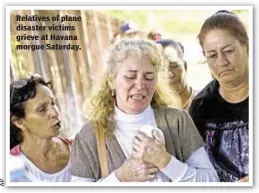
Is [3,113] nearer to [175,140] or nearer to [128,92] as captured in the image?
[128,92]

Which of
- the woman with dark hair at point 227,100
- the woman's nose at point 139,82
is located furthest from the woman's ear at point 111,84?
the woman with dark hair at point 227,100

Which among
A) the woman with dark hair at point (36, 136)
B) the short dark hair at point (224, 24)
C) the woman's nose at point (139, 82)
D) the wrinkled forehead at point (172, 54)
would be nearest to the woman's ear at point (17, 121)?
the woman with dark hair at point (36, 136)

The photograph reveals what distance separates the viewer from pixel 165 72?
198cm

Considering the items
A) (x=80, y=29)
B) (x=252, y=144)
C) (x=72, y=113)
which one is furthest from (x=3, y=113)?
(x=252, y=144)

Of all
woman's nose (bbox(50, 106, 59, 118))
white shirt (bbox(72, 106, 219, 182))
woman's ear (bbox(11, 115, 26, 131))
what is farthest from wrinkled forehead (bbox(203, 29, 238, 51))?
woman's ear (bbox(11, 115, 26, 131))

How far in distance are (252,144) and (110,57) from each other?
0.72m

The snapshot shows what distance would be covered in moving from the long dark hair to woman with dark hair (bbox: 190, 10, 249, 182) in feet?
2.27

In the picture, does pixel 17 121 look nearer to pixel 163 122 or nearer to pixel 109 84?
pixel 109 84

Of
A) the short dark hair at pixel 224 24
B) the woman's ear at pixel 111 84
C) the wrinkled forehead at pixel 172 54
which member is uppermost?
the short dark hair at pixel 224 24

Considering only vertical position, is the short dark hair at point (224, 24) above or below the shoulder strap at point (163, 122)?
above

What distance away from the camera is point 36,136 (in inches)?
77.3

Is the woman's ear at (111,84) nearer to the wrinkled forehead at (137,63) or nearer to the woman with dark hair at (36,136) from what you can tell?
the wrinkled forehead at (137,63)

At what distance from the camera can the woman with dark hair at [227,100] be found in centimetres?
197

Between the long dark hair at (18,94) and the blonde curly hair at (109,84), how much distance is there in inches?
8.5
